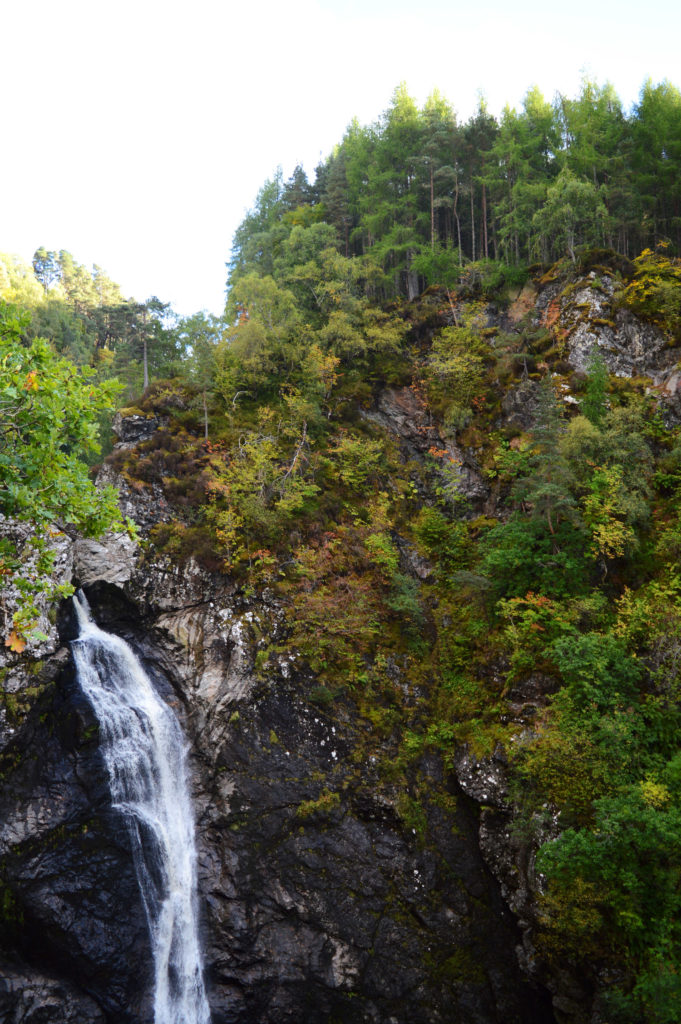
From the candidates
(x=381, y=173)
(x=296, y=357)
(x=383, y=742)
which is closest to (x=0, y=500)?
(x=383, y=742)

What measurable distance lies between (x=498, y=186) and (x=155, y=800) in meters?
34.6

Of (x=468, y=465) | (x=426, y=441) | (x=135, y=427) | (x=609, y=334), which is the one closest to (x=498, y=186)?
(x=609, y=334)

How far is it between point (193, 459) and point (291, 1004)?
16.1 metres

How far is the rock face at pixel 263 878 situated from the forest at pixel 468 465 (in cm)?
114

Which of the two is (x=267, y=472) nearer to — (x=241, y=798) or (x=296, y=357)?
(x=296, y=357)

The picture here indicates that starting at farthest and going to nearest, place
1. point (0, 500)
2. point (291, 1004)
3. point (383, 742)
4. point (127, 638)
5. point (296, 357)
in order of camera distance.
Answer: point (296, 357), point (127, 638), point (383, 742), point (291, 1004), point (0, 500)

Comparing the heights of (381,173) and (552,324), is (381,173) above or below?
above

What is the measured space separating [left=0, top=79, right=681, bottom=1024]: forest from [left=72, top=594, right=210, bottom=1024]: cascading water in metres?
2.94

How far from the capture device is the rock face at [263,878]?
12.7 m

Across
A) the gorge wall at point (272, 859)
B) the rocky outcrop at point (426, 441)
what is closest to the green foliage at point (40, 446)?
the gorge wall at point (272, 859)

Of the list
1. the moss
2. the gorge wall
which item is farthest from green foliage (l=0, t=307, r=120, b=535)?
the moss

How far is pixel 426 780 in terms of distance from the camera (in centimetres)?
1525

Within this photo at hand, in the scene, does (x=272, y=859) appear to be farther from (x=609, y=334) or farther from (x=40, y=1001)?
(x=609, y=334)

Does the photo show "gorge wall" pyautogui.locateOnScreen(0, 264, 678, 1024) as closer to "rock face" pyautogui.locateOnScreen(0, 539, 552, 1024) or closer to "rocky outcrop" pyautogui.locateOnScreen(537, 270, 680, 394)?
"rock face" pyautogui.locateOnScreen(0, 539, 552, 1024)
